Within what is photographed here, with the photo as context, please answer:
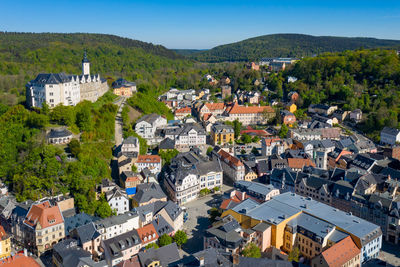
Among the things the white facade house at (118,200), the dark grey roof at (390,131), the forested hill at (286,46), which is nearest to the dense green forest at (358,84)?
the dark grey roof at (390,131)

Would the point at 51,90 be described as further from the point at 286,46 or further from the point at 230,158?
the point at 286,46

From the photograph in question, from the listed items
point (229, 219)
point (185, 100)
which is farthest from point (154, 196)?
point (185, 100)

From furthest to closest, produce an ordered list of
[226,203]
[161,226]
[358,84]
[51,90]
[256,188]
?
[358,84] < [51,90] < [256,188] < [226,203] < [161,226]

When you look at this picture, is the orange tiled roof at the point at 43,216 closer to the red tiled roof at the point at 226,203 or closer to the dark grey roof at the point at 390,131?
the red tiled roof at the point at 226,203

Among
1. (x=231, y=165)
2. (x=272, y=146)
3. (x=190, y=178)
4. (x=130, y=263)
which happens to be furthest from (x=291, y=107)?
(x=130, y=263)

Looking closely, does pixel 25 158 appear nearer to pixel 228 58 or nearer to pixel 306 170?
pixel 306 170
